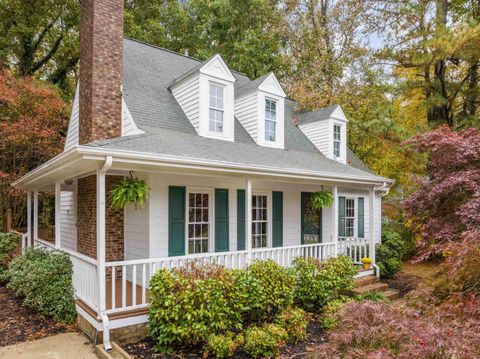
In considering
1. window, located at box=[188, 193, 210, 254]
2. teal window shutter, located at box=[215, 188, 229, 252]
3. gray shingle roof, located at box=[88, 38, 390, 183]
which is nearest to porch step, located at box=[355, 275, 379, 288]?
gray shingle roof, located at box=[88, 38, 390, 183]

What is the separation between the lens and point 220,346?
4.93 m

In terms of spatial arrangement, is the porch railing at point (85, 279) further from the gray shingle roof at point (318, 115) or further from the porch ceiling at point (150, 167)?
the gray shingle roof at point (318, 115)

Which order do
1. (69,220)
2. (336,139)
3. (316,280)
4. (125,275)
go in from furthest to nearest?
1. (336,139)
2. (69,220)
3. (316,280)
4. (125,275)

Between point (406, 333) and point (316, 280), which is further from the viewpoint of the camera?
A: point (316, 280)

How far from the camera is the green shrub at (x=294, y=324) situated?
5.81 m

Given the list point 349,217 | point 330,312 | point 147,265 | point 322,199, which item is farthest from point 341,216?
point 147,265

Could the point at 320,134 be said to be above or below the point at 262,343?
above

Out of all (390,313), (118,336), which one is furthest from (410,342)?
(118,336)

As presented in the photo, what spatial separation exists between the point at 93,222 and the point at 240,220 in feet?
11.9

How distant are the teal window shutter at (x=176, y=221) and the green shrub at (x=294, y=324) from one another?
8.47 feet

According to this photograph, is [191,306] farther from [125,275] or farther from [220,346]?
[125,275]

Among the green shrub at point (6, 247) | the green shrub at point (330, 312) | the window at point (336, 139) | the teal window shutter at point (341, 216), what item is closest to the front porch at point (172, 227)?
the teal window shutter at point (341, 216)

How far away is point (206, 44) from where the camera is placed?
72.2 ft

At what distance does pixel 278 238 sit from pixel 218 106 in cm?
400
